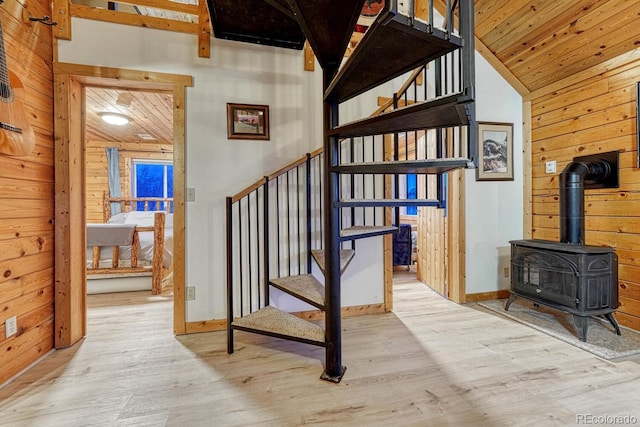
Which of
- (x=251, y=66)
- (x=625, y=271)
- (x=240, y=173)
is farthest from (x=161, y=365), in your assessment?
(x=625, y=271)

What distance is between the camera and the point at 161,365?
1.90 metres

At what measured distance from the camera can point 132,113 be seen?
3.95 m

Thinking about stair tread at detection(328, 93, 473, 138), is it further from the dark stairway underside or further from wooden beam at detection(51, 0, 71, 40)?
wooden beam at detection(51, 0, 71, 40)

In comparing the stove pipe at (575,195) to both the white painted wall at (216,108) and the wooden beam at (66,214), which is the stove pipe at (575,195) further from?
the wooden beam at (66,214)

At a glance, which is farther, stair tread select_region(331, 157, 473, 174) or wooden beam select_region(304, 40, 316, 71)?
wooden beam select_region(304, 40, 316, 71)

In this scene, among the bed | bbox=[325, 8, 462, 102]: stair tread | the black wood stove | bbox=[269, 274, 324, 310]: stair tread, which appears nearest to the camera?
bbox=[325, 8, 462, 102]: stair tread

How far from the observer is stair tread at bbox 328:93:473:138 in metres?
1.13

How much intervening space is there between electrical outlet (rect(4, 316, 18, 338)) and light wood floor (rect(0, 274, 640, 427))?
29 centimetres

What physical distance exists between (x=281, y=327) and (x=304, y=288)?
0.31 metres

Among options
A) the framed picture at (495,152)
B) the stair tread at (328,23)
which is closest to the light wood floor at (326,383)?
the framed picture at (495,152)

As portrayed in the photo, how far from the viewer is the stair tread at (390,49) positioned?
3.58 ft

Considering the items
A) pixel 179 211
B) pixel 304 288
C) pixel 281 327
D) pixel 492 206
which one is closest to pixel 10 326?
pixel 179 211

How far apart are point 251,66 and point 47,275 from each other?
2.30 meters

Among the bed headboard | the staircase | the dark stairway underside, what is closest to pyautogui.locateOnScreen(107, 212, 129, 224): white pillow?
the bed headboard
